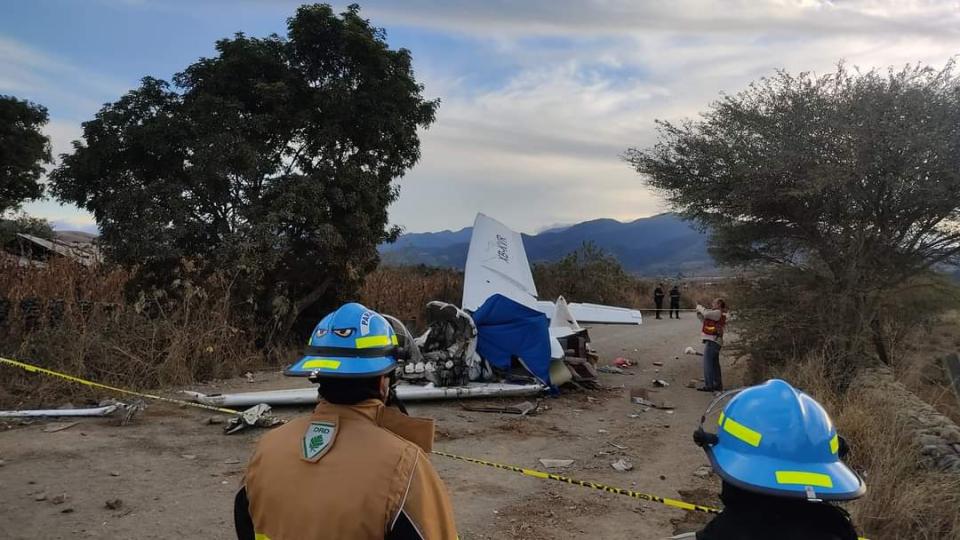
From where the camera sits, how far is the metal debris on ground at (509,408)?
8.86 metres

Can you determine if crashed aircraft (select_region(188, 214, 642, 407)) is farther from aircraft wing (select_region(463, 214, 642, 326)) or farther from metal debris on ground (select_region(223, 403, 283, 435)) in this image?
aircraft wing (select_region(463, 214, 642, 326))

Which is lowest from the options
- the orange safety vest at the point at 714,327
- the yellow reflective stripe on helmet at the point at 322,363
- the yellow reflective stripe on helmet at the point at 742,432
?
the orange safety vest at the point at 714,327

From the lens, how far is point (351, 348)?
1921 millimetres

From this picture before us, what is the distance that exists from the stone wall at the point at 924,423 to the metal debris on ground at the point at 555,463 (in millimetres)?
3314

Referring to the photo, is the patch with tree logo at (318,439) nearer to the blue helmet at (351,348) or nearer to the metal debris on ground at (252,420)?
the blue helmet at (351,348)

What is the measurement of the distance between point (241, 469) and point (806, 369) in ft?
25.4

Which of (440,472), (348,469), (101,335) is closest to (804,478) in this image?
(348,469)

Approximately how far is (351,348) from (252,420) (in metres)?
5.75

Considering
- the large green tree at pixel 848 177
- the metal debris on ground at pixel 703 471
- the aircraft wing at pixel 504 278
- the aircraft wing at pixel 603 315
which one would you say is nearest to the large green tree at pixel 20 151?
the aircraft wing at pixel 504 278

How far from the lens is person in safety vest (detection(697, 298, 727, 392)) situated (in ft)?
36.0

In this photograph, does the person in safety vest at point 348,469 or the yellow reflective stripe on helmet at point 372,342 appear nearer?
the person in safety vest at point 348,469

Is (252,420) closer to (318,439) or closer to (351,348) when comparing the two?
(351,348)

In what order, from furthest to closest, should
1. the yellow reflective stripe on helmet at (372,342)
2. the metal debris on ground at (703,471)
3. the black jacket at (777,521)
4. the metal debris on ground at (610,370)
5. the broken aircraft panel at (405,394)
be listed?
1. the metal debris on ground at (610,370)
2. the broken aircraft panel at (405,394)
3. the metal debris on ground at (703,471)
4. the yellow reflective stripe on helmet at (372,342)
5. the black jacket at (777,521)

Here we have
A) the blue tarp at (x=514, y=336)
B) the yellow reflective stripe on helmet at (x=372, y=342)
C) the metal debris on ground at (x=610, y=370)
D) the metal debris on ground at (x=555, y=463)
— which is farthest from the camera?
the metal debris on ground at (x=610, y=370)
